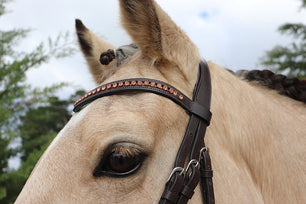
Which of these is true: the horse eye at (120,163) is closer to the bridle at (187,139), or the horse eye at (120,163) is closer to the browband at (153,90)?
the bridle at (187,139)

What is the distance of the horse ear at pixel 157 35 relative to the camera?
165cm

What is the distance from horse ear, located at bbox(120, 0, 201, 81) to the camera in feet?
5.41

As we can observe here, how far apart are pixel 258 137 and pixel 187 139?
1.97 feet

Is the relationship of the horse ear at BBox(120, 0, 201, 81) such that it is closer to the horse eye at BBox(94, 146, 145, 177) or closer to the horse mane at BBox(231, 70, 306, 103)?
the horse eye at BBox(94, 146, 145, 177)

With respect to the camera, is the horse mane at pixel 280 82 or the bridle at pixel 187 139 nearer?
the bridle at pixel 187 139

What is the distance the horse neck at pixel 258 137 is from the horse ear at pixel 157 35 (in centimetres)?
27

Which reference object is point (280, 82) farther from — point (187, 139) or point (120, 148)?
point (120, 148)

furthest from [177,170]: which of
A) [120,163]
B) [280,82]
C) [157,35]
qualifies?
[280,82]

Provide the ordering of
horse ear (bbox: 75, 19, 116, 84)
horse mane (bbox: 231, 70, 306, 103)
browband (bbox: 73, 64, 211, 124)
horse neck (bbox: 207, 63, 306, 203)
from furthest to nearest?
horse mane (bbox: 231, 70, 306, 103)
horse ear (bbox: 75, 19, 116, 84)
horse neck (bbox: 207, 63, 306, 203)
browband (bbox: 73, 64, 211, 124)

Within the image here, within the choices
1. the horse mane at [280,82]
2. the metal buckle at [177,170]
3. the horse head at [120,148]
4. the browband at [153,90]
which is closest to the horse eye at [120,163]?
the horse head at [120,148]

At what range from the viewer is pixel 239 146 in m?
1.74

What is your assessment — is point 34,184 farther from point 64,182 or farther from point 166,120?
point 166,120

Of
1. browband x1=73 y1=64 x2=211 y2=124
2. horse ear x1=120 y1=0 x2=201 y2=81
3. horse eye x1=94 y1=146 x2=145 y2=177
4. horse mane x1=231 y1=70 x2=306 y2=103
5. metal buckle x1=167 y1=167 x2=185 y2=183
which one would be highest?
horse mane x1=231 y1=70 x2=306 y2=103

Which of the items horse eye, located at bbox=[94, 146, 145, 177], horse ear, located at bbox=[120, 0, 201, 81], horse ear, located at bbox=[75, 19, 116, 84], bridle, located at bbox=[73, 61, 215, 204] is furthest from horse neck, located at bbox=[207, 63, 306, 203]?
horse ear, located at bbox=[75, 19, 116, 84]
